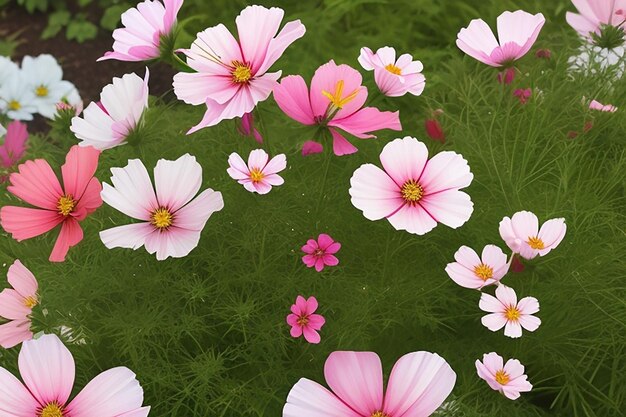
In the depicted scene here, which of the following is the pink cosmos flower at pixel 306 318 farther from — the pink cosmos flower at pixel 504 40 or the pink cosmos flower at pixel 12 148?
the pink cosmos flower at pixel 12 148

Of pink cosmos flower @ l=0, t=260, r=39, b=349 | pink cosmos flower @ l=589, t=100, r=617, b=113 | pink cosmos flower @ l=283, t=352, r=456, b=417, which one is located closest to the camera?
pink cosmos flower @ l=283, t=352, r=456, b=417

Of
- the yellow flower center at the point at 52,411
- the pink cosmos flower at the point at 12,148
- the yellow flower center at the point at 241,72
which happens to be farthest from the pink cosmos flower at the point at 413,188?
the pink cosmos flower at the point at 12,148

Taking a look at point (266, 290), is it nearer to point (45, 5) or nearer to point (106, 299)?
point (106, 299)

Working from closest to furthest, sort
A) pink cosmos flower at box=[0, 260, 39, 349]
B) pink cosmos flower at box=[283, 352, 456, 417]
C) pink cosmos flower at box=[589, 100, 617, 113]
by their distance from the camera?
pink cosmos flower at box=[283, 352, 456, 417]
pink cosmos flower at box=[0, 260, 39, 349]
pink cosmos flower at box=[589, 100, 617, 113]

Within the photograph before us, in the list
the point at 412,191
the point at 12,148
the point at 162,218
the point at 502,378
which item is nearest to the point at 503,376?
the point at 502,378

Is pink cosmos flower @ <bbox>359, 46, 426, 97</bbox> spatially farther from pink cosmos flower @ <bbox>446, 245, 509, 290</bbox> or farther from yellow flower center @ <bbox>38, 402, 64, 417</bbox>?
yellow flower center @ <bbox>38, 402, 64, 417</bbox>

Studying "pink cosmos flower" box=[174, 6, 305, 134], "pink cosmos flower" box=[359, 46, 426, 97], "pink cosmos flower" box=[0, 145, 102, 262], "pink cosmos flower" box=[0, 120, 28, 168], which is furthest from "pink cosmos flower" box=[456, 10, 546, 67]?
"pink cosmos flower" box=[0, 120, 28, 168]

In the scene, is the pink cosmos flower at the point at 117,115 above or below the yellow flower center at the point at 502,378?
above
